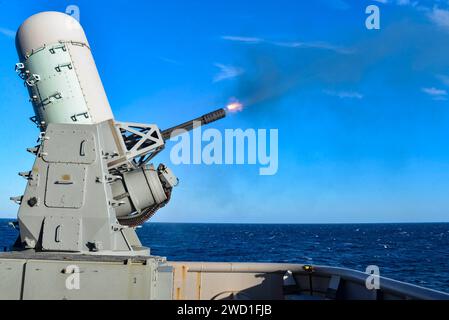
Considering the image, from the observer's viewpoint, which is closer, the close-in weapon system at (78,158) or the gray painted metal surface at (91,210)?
the gray painted metal surface at (91,210)

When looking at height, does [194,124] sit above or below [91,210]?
above

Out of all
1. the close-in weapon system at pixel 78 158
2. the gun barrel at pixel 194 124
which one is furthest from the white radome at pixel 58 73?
the gun barrel at pixel 194 124

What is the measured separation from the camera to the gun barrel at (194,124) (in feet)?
29.6

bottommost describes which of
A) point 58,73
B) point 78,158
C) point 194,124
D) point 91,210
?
point 91,210

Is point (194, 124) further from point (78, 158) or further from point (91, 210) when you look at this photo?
point (91, 210)

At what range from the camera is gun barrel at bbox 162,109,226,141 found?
9008mm

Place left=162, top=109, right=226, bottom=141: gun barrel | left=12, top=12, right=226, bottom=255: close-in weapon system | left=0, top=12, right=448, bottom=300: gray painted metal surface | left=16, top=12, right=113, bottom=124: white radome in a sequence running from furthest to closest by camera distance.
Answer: left=162, top=109, right=226, bottom=141: gun barrel
left=16, top=12, right=113, bottom=124: white radome
left=12, top=12, right=226, bottom=255: close-in weapon system
left=0, top=12, right=448, bottom=300: gray painted metal surface

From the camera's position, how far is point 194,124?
948 centimetres

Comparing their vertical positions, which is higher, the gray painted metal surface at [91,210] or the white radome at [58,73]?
the white radome at [58,73]

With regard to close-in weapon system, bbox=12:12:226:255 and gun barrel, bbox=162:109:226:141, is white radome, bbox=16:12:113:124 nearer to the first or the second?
close-in weapon system, bbox=12:12:226:255

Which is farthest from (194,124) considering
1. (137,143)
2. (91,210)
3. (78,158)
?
(91,210)

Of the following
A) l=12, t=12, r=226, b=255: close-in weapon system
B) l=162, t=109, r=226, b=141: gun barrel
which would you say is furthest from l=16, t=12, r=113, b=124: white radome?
l=162, t=109, r=226, b=141: gun barrel

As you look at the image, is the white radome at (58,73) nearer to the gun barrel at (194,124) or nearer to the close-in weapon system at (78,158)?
the close-in weapon system at (78,158)
